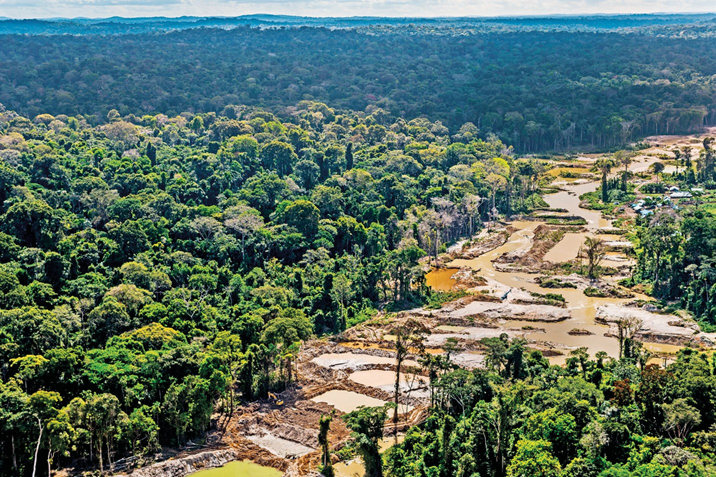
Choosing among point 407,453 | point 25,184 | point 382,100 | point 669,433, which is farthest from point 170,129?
point 669,433

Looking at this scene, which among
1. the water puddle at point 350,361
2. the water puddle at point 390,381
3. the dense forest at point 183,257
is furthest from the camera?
the water puddle at point 350,361

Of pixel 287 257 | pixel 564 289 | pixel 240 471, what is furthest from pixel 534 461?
pixel 287 257

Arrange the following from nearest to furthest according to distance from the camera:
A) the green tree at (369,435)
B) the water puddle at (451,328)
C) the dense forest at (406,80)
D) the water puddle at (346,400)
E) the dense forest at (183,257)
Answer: the green tree at (369,435)
the dense forest at (183,257)
the water puddle at (346,400)
the water puddle at (451,328)
the dense forest at (406,80)

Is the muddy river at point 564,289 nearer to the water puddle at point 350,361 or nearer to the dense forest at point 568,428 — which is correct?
the water puddle at point 350,361

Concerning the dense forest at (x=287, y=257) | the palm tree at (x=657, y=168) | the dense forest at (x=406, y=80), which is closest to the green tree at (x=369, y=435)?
the dense forest at (x=287, y=257)

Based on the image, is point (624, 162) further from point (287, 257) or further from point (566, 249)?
point (287, 257)

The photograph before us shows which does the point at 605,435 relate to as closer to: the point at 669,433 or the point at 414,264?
the point at 669,433
